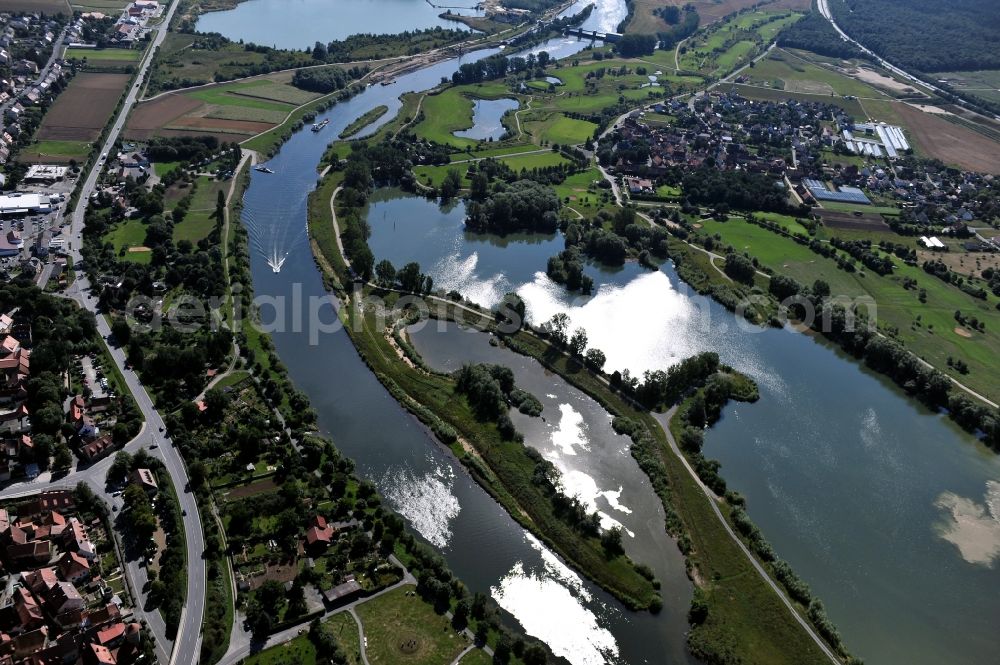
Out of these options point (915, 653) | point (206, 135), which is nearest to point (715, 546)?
point (915, 653)

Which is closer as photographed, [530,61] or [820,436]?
[820,436]

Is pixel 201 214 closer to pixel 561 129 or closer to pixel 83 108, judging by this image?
pixel 83 108

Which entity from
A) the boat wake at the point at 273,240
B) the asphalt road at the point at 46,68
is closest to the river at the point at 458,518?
the boat wake at the point at 273,240

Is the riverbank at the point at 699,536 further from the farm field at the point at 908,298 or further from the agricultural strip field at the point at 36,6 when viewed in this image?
the agricultural strip field at the point at 36,6

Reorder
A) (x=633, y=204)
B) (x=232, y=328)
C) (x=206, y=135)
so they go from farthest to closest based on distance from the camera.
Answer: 1. (x=206, y=135)
2. (x=633, y=204)
3. (x=232, y=328)

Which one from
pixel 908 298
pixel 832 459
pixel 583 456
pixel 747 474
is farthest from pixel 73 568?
pixel 908 298

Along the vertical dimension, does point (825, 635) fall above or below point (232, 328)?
below

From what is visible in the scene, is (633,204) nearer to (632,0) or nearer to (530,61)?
(530,61)
